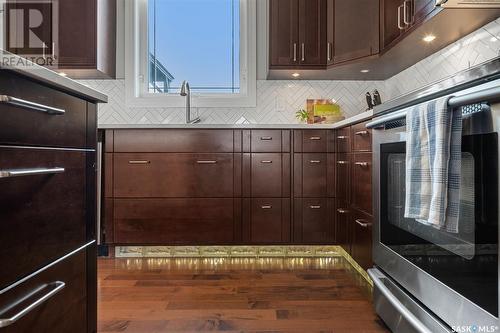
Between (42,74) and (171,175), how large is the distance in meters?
1.59

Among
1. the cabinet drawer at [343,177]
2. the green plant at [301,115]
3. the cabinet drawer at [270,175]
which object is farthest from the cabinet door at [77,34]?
the cabinet drawer at [343,177]

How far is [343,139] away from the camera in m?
2.19

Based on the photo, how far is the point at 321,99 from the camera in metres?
2.91

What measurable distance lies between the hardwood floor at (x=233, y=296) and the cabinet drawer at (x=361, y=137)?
0.78 m

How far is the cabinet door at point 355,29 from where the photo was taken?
2246 mm

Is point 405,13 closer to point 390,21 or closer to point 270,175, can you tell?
point 390,21

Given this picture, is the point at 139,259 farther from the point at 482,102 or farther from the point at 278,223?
the point at 482,102

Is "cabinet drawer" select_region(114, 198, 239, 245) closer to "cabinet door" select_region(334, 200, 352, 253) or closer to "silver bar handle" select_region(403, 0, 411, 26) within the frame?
"cabinet door" select_region(334, 200, 352, 253)

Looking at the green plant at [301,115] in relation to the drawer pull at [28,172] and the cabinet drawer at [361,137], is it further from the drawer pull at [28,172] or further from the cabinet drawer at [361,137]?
the drawer pull at [28,172]

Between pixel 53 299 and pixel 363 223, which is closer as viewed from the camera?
pixel 53 299

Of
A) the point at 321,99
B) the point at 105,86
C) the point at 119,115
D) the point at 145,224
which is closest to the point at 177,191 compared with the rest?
the point at 145,224

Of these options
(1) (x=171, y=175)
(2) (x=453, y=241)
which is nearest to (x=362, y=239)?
(2) (x=453, y=241)

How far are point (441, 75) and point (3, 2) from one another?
9.89ft

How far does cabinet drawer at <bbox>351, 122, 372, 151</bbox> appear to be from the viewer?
1756 millimetres
